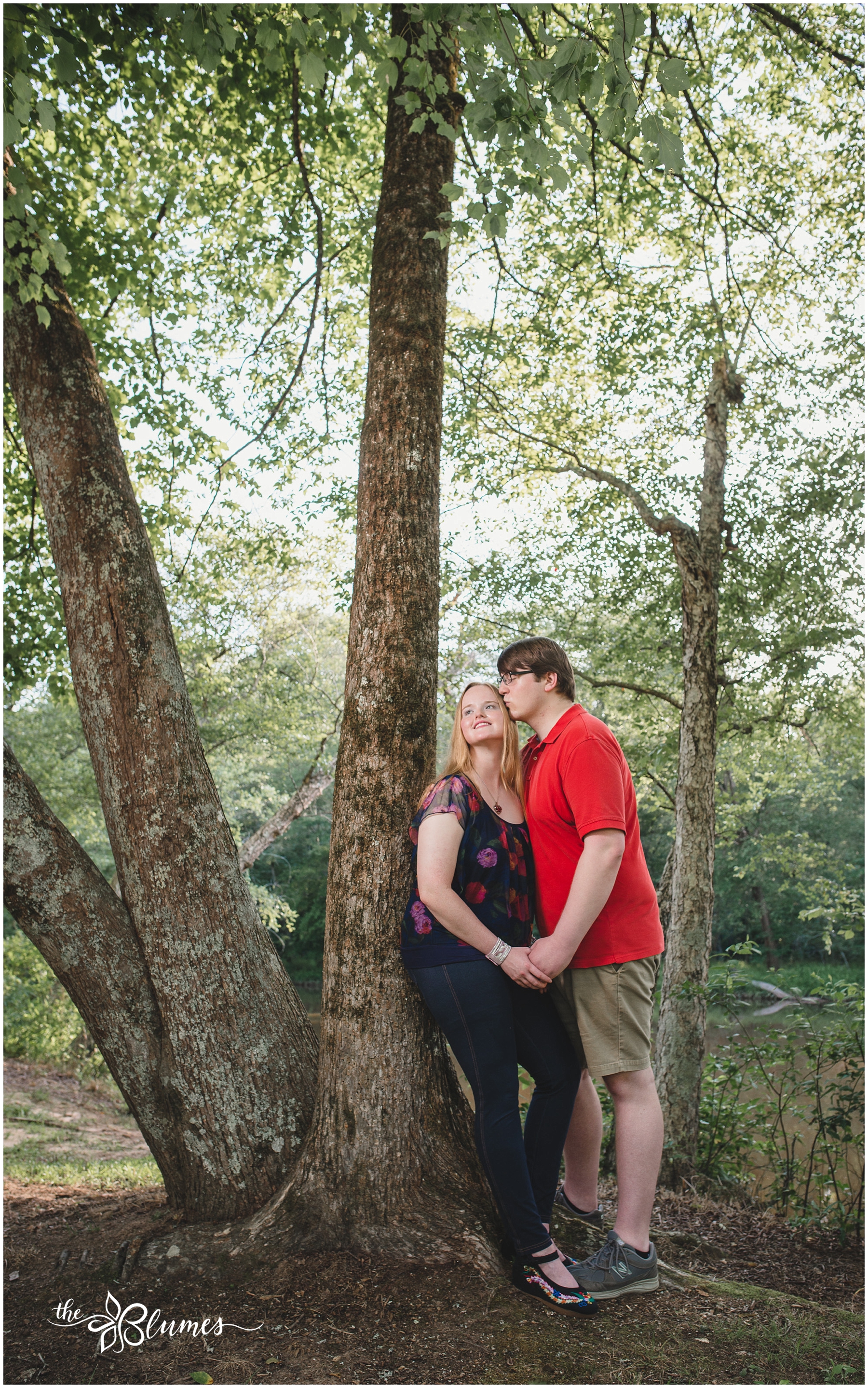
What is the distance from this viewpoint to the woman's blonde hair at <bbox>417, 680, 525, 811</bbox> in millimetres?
2730

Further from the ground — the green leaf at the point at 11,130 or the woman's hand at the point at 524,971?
the green leaf at the point at 11,130

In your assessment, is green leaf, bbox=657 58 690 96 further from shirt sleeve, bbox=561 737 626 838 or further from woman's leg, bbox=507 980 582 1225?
woman's leg, bbox=507 980 582 1225

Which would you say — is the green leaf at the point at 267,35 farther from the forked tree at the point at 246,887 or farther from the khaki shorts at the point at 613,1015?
the khaki shorts at the point at 613,1015

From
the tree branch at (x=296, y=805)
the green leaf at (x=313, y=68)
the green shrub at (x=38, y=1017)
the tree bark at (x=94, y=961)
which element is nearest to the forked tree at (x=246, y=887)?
the tree bark at (x=94, y=961)

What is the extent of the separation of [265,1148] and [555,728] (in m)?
1.72

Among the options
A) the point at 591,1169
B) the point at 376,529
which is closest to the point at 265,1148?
the point at 591,1169

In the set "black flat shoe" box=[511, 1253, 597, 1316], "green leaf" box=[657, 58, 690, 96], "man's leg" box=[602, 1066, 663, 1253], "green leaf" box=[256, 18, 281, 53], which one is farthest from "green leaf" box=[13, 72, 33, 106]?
"black flat shoe" box=[511, 1253, 597, 1316]

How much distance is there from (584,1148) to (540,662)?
1.72 m

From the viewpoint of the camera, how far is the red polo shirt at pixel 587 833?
2.58 meters

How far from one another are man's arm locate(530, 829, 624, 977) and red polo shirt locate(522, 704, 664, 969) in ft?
0.20

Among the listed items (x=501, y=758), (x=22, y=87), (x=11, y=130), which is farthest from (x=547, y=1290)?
(x=22, y=87)

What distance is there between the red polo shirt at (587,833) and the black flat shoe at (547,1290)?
0.85 metres

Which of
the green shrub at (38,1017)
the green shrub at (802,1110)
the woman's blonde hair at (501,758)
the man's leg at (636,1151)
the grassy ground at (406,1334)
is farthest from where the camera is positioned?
Result: the green shrub at (38,1017)

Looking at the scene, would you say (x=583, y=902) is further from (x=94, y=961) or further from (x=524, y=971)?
(x=94, y=961)
